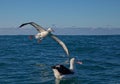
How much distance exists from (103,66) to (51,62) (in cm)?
663

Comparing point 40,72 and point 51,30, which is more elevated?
point 51,30

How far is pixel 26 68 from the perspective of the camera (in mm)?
34844

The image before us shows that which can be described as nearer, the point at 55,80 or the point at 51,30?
the point at 51,30

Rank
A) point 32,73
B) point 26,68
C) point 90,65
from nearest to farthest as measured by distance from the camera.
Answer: point 32,73 → point 26,68 → point 90,65

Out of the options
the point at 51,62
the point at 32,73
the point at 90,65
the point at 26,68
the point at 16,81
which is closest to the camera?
the point at 16,81

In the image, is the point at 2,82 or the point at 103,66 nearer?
the point at 2,82

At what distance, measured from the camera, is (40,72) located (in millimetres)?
32781

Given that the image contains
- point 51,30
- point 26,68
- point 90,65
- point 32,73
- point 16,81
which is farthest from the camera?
point 90,65

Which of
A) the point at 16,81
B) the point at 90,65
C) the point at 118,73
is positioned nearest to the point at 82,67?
the point at 90,65

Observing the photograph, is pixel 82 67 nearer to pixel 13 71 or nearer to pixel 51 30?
pixel 13 71

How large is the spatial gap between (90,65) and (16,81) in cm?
1105

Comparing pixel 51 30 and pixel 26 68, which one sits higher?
pixel 51 30

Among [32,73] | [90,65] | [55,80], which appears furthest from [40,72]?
[90,65]

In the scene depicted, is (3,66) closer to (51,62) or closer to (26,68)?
(26,68)
